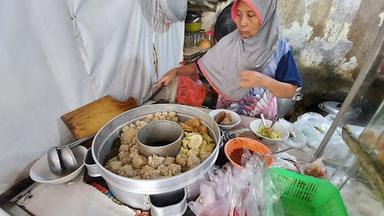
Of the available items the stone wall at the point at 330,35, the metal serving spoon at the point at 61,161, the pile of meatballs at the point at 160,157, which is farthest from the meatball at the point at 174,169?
the stone wall at the point at 330,35

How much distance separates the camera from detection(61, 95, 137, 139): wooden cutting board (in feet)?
3.67

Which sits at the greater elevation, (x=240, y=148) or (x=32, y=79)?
(x=32, y=79)

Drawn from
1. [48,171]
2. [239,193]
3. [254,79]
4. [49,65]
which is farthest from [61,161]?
[254,79]

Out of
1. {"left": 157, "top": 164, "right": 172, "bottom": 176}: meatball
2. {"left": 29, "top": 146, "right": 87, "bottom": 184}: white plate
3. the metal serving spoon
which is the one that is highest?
{"left": 157, "top": 164, "right": 172, "bottom": 176}: meatball

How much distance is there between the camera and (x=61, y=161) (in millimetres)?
964

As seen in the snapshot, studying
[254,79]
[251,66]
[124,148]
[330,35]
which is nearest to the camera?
[124,148]

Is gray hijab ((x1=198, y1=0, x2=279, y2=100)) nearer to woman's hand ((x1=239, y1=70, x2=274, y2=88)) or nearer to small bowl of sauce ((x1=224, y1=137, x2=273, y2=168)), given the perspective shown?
woman's hand ((x1=239, y1=70, x2=274, y2=88))

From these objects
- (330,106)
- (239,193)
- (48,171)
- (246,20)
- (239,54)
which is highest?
(246,20)

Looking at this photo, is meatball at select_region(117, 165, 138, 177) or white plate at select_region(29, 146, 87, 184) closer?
meatball at select_region(117, 165, 138, 177)

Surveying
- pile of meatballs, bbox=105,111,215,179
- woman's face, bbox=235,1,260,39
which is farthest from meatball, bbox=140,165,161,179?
woman's face, bbox=235,1,260,39

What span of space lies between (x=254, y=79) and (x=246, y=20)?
12.8 inches

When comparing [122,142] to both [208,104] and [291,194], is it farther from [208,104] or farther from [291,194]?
[208,104]

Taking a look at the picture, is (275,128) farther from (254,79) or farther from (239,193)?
(239,193)

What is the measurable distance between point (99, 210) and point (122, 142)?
0.27 metres
